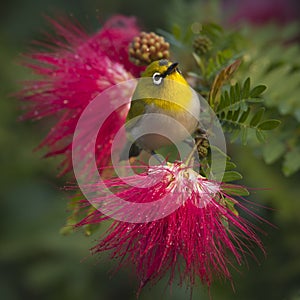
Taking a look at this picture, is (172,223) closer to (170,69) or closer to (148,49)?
(170,69)

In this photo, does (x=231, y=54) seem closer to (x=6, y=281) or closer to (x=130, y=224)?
(x=130, y=224)

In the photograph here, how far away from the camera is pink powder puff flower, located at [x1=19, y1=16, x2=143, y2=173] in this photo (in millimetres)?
2328

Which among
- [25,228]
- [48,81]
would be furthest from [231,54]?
[25,228]

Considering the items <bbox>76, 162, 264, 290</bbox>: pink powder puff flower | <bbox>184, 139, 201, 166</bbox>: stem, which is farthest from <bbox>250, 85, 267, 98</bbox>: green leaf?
<bbox>76, 162, 264, 290</bbox>: pink powder puff flower

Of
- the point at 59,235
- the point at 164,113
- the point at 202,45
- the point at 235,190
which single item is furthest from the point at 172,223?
the point at 59,235

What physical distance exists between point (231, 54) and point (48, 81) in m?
0.79

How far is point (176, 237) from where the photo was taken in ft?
5.88

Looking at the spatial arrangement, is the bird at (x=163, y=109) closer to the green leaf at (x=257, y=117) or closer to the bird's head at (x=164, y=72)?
the bird's head at (x=164, y=72)

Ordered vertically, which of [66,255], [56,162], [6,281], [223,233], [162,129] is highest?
[162,129]

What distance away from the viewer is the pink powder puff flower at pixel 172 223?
180 centimetres

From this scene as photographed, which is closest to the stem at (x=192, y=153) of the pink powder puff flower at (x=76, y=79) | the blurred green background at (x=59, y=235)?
the pink powder puff flower at (x=76, y=79)

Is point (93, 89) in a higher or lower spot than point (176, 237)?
higher

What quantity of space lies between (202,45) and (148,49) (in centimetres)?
29

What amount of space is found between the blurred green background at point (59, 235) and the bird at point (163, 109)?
917 mm
